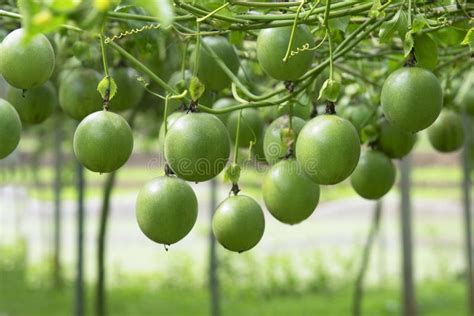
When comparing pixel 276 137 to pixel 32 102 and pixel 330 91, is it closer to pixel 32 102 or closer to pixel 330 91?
pixel 330 91

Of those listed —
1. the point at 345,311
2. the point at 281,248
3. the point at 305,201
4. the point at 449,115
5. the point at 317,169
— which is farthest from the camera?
the point at 281,248

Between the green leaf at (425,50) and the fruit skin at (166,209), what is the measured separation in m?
0.33

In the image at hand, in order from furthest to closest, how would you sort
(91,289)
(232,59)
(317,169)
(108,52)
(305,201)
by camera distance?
(91,289), (108,52), (232,59), (305,201), (317,169)

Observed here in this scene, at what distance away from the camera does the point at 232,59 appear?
4.02 feet

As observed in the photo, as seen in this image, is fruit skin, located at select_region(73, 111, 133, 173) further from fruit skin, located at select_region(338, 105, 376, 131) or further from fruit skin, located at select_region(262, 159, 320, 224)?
fruit skin, located at select_region(338, 105, 376, 131)

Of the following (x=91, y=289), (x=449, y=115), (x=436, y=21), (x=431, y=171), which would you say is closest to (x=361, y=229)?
(x=431, y=171)

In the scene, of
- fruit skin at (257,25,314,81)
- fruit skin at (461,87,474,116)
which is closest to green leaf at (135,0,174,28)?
fruit skin at (257,25,314,81)

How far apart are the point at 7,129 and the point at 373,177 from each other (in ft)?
1.75

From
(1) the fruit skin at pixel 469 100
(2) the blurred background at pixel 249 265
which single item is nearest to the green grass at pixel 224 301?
(2) the blurred background at pixel 249 265

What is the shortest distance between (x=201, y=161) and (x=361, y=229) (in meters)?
7.55

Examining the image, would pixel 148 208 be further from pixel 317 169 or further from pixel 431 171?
pixel 431 171

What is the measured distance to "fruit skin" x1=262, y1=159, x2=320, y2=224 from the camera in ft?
3.34

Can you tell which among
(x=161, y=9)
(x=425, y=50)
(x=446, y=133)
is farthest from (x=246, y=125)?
(x=161, y=9)

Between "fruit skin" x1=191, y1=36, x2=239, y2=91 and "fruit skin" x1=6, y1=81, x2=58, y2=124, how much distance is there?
25 cm
